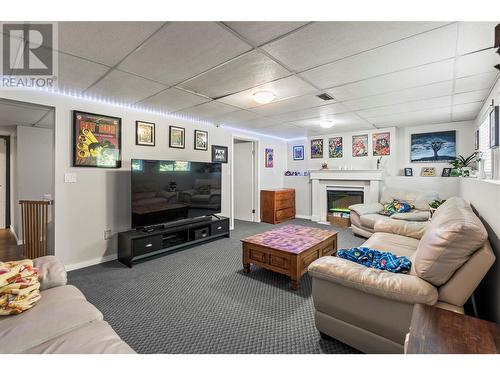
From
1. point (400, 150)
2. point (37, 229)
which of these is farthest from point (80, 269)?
point (400, 150)

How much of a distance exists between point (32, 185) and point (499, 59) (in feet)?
21.9

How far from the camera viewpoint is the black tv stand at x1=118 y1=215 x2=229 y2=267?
123 inches

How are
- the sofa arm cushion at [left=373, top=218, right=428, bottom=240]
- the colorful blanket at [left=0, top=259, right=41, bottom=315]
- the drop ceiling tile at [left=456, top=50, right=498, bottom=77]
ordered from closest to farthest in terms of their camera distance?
the colorful blanket at [left=0, top=259, right=41, bottom=315]
the drop ceiling tile at [left=456, top=50, right=498, bottom=77]
the sofa arm cushion at [left=373, top=218, right=428, bottom=240]

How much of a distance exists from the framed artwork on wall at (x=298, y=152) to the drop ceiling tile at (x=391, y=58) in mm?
3941

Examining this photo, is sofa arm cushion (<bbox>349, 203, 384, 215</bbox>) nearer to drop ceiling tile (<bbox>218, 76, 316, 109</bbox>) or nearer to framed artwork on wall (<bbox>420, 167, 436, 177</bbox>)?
framed artwork on wall (<bbox>420, 167, 436, 177</bbox>)

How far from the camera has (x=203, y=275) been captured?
285 cm

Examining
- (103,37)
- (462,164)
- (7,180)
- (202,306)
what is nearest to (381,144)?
(462,164)

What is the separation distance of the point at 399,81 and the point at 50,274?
3.48 metres

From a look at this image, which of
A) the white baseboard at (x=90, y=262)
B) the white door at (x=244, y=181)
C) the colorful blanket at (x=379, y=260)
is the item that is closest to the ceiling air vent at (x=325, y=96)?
the colorful blanket at (x=379, y=260)

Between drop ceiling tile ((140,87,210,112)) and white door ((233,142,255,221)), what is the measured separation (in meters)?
2.62

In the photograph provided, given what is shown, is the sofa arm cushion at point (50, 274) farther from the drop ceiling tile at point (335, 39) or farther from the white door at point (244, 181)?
the white door at point (244, 181)

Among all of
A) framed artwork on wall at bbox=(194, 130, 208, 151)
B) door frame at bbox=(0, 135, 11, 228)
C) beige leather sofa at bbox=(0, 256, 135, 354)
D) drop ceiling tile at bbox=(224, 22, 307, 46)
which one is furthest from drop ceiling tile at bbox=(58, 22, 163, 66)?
door frame at bbox=(0, 135, 11, 228)

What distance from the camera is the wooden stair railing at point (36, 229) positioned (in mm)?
3041

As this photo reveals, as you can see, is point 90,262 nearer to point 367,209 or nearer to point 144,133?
point 144,133
